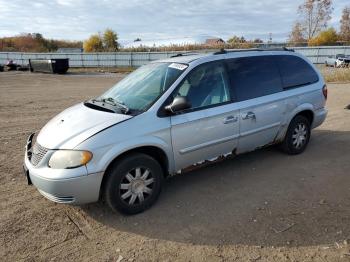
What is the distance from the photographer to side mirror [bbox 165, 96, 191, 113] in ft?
13.4

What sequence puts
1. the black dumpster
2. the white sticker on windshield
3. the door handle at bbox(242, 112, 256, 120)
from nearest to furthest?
the white sticker on windshield, the door handle at bbox(242, 112, 256, 120), the black dumpster

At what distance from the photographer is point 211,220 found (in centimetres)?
390

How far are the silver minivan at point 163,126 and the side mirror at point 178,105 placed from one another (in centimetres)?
1

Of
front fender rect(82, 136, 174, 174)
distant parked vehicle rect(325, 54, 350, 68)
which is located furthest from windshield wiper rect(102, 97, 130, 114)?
distant parked vehicle rect(325, 54, 350, 68)

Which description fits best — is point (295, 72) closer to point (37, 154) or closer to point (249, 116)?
point (249, 116)

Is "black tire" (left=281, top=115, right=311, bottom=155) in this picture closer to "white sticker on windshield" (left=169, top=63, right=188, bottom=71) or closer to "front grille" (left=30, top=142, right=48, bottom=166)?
"white sticker on windshield" (left=169, top=63, right=188, bottom=71)

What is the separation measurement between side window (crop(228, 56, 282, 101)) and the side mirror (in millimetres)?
1037

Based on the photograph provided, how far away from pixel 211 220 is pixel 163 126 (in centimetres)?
120

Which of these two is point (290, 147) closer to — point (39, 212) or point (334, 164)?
point (334, 164)

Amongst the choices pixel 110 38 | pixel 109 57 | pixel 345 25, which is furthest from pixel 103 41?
pixel 345 25

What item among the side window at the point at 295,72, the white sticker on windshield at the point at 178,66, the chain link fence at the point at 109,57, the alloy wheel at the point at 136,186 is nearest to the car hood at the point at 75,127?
the alloy wheel at the point at 136,186

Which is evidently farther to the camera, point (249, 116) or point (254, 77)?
point (254, 77)

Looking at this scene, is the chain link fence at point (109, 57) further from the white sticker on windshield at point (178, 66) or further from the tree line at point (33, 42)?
the white sticker on windshield at point (178, 66)

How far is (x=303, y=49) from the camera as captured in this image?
43031 mm
